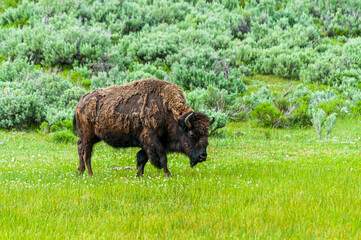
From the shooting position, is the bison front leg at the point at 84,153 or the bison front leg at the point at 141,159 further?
the bison front leg at the point at 84,153

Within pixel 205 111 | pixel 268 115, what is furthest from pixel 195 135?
pixel 268 115

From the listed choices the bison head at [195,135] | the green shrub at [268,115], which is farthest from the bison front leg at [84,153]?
the green shrub at [268,115]

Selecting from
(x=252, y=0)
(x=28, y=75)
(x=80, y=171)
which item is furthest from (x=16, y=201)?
(x=252, y=0)

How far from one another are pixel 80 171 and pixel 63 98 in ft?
28.4

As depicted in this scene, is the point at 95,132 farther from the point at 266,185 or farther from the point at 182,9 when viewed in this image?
the point at 182,9

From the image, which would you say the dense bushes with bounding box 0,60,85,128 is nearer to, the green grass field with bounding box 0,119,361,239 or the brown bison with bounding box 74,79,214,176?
the green grass field with bounding box 0,119,361,239

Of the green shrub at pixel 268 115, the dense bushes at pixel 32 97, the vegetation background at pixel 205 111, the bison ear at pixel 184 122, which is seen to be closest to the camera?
the vegetation background at pixel 205 111

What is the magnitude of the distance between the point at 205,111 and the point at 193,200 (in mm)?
8559

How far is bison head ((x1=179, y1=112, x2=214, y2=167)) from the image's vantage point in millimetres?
7176

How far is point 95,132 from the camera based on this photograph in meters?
7.96

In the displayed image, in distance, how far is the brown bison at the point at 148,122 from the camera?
7.32 meters

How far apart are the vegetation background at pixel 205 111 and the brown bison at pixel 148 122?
0.56 m

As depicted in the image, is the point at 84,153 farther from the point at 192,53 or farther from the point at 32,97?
the point at 192,53

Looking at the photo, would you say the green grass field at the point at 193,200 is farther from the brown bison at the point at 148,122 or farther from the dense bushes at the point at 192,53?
the dense bushes at the point at 192,53
